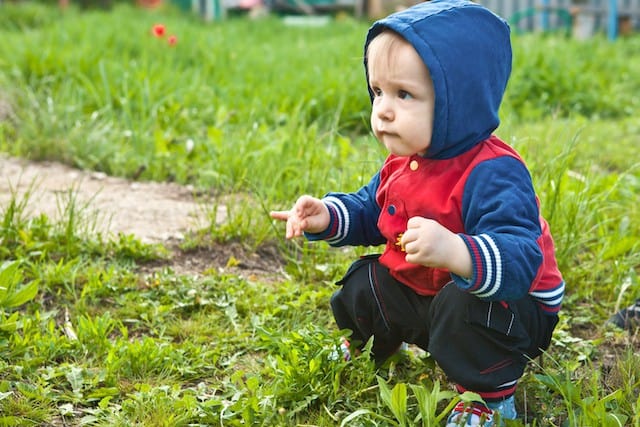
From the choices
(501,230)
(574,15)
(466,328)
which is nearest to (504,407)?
(466,328)

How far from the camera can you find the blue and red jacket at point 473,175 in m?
1.98

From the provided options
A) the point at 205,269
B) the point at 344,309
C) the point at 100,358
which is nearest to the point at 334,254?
the point at 205,269

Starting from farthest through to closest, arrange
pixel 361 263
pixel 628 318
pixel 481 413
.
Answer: pixel 628 318 < pixel 361 263 < pixel 481 413

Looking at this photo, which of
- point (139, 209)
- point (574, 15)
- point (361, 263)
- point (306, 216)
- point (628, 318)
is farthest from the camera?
point (574, 15)

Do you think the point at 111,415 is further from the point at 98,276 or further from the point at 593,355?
the point at 593,355

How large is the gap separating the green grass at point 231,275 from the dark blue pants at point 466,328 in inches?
3.7

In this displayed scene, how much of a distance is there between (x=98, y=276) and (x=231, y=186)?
3.45 ft

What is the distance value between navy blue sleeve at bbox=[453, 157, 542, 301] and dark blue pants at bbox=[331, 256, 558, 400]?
5.5 inches

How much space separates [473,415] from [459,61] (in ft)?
2.86

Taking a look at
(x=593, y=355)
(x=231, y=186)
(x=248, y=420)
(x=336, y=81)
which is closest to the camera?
(x=248, y=420)

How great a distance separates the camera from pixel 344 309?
2.55 meters

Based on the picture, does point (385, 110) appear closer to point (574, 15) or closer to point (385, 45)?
point (385, 45)

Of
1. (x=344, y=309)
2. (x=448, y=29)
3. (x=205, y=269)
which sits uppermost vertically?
(x=448, y=29)

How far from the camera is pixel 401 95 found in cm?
214
